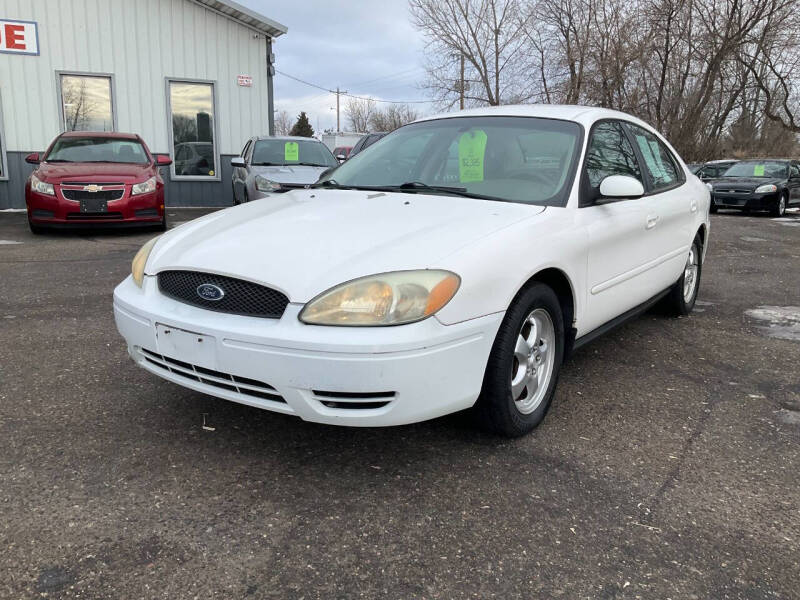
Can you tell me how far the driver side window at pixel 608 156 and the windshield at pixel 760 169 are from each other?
48.6ft

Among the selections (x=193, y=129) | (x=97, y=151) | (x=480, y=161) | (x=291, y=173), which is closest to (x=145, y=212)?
(x=97, y=151)

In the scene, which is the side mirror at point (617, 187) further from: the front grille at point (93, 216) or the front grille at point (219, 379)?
the front grille at point (93, 216)

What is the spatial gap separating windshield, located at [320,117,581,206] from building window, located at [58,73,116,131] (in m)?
11.6

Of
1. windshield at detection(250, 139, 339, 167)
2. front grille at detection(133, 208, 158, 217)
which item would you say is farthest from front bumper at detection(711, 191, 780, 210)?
front grille at detection(133, 208, 158, 217)

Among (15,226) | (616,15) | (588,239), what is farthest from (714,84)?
(588,239)

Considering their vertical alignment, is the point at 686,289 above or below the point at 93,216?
below

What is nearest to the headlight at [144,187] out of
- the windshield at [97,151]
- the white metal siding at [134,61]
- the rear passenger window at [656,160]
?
the windshield at [97,151]

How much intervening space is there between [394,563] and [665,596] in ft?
2.67

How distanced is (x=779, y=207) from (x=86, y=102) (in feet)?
51.4

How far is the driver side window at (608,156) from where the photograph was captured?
3.53 meters

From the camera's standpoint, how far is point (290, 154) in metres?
10.9

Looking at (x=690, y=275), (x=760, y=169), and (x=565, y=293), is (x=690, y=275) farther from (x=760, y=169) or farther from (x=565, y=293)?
(x=760, y=169)

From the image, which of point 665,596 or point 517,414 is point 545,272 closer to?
point 517,414

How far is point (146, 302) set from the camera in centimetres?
281
